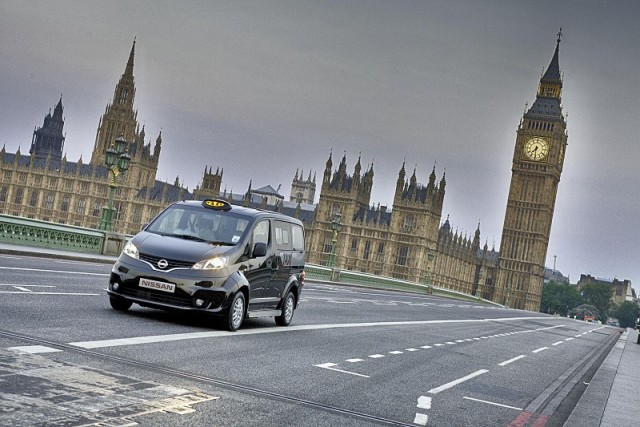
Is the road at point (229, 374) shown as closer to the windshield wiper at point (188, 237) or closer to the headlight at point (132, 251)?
the headlight at point (132, 251)

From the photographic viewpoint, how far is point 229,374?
8.65 metres

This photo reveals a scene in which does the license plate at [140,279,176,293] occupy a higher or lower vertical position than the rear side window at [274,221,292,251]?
lower

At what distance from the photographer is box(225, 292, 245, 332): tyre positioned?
1235 centimetres

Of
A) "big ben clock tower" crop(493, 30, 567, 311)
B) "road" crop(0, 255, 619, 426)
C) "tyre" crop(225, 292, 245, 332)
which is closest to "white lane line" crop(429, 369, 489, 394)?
"road" crop(0, 255, 619, 426)

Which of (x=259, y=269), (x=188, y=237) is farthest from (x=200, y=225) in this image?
(x=259, y=269)

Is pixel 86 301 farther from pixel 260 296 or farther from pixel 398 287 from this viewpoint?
pixel 398 287

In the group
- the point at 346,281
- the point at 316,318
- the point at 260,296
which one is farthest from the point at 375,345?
the point at 346,281

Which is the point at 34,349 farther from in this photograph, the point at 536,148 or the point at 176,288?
the point at 536,148

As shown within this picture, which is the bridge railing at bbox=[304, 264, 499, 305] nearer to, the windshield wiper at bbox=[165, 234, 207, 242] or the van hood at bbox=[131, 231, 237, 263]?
the windshield wiper at bbox=[165, 234, 207, 242]

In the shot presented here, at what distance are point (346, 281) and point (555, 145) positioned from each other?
328ft

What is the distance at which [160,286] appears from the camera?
468 inches

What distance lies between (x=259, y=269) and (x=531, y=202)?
142379 millimetres

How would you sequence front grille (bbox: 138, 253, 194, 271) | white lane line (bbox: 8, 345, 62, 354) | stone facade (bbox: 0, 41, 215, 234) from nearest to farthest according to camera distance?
1. white lane line (bbox: 8, 345, 62, 354)
2. front grille (bbox: 138, 253, 194, 271)
3. stone facade (bbox: 0, 41, 215, 234)

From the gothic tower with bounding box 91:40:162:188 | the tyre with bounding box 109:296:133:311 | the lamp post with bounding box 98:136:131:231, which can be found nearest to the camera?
the tyre with bounding box 109:296:133:311
